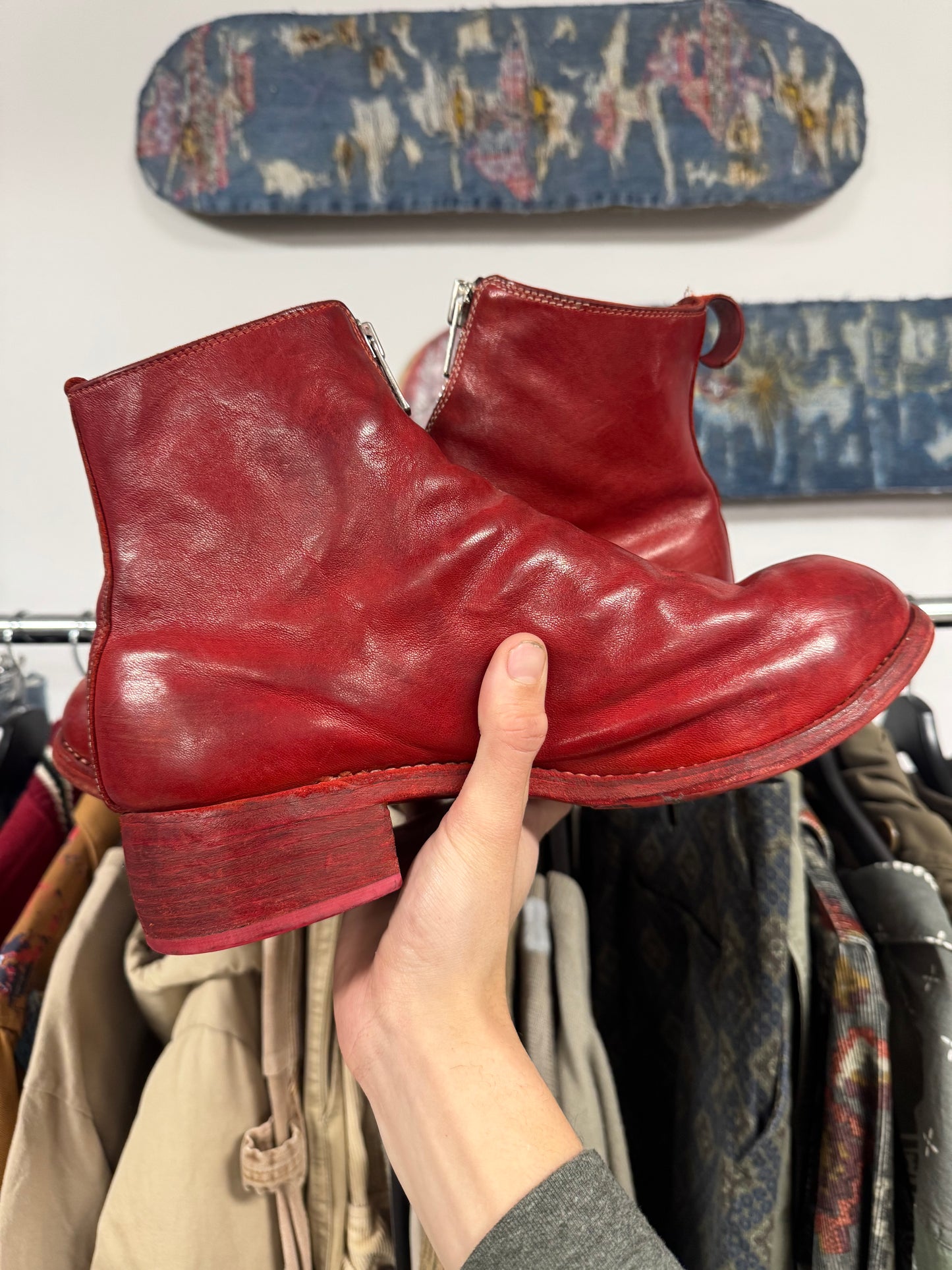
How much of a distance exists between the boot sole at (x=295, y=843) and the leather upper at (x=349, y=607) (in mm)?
13

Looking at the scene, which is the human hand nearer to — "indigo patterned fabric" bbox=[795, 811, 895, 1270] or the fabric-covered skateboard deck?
"indigo patterned fabric" bbox=[795, 811, 895, 1270]

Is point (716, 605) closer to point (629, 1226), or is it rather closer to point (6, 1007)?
point (629, 1226)

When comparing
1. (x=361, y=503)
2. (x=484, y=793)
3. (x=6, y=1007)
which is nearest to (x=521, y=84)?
(x=361, y=503)

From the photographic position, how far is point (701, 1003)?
2.32ft

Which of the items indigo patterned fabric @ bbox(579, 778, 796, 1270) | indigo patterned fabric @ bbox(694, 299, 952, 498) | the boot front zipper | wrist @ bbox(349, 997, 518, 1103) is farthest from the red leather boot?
indigo patterned fabric @ bbox(694, 299, 952, 498)

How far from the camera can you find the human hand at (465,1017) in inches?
18.6

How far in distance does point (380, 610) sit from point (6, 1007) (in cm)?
48

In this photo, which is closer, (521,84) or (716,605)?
(716,605)

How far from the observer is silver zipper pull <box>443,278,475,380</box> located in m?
0.55

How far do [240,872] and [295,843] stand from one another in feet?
0.13

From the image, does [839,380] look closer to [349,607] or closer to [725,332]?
[725,332]

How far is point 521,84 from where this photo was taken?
1.28m

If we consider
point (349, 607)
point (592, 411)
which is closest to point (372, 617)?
point (349, 607)

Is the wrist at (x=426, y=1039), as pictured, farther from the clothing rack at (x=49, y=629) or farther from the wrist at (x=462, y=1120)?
the clothing rack at (x=49, y=629)
